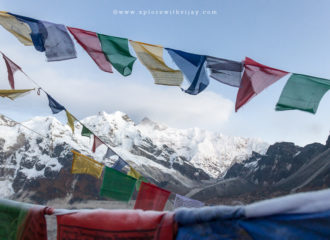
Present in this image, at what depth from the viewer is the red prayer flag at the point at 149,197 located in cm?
732

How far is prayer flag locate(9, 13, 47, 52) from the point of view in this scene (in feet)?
21.1

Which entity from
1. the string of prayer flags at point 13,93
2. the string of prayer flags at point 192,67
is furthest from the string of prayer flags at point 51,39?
the string of prayer flags at point 192,67

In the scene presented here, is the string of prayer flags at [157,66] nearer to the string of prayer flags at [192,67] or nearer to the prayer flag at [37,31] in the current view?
the string of prayer flags at [192,67]

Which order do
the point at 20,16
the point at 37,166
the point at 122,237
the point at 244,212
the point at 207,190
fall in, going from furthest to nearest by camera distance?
the point at 37,166 < the point at 207,190 < the point at 20,16 < the point at 122,237 < the point at 244,212

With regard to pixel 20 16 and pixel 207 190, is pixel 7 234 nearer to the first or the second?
pixel 20 16

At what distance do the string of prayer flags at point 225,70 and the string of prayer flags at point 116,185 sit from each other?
12.3ft

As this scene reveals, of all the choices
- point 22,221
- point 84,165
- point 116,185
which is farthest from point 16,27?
point 22,221

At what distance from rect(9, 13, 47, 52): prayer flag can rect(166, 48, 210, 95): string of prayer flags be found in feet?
8.97

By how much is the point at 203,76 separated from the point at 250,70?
0.96 meters

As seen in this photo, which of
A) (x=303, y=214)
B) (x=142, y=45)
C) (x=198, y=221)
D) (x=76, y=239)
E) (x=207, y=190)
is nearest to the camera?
(x=303, y=214)

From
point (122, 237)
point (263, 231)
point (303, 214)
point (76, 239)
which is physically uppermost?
point (303, 214)

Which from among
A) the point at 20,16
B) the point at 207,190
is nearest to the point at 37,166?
the point at 207,190

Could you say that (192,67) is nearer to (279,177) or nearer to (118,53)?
(118,53)

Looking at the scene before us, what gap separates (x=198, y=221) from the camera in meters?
2.05
